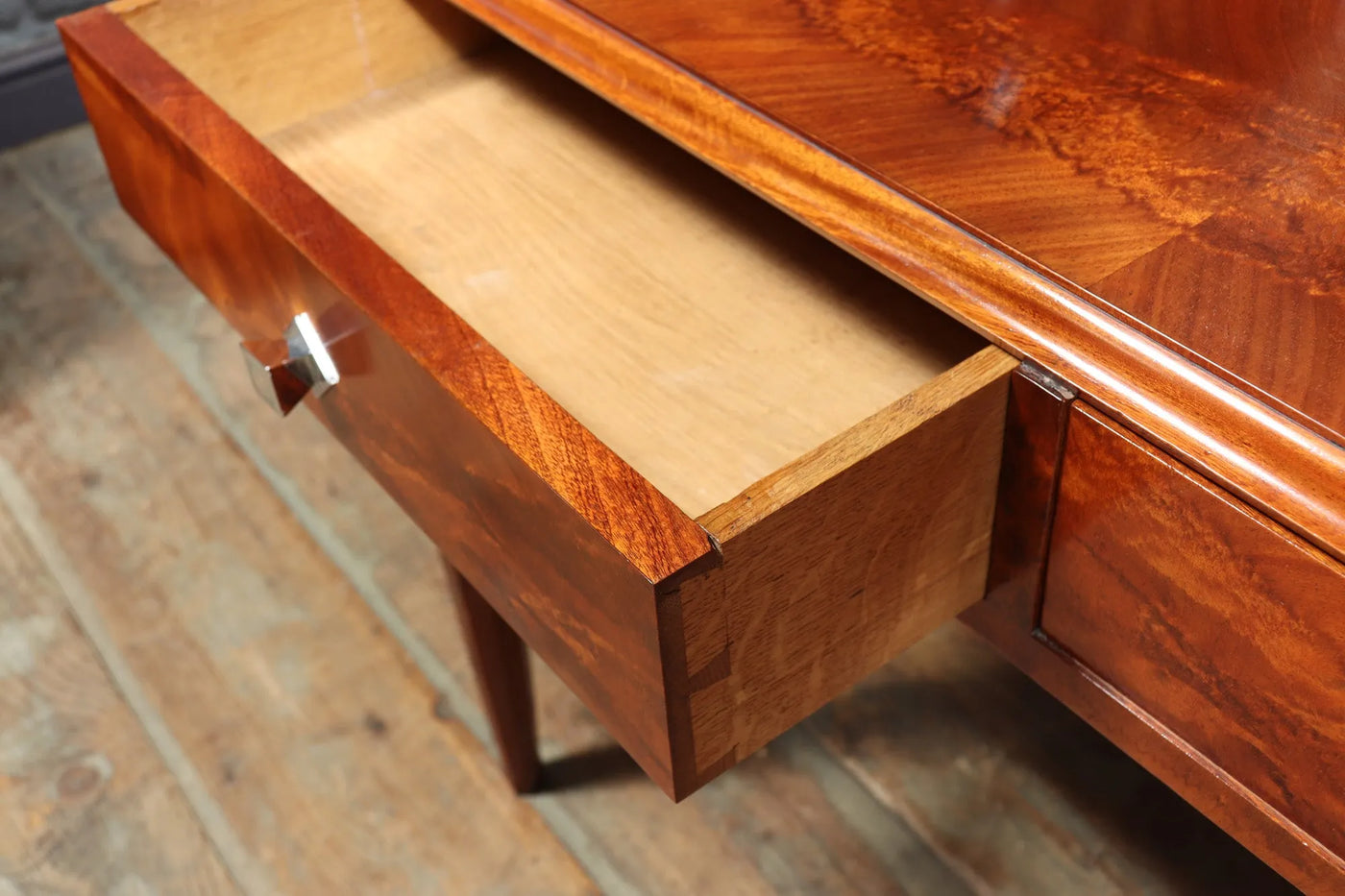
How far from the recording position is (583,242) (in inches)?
27.1

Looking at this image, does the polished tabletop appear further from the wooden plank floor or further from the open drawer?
the wooden plank floor

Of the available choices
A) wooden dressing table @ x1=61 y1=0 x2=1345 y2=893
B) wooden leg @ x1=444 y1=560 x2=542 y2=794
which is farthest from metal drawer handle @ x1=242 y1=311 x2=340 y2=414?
wooden leg @ x1=444 y1=560 x2=542 y2=794

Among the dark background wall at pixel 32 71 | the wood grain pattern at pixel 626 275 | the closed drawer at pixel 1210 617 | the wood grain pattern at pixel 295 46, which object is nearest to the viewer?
the closed drawer at pixel 1210 617

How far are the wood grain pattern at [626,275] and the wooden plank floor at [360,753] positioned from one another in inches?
13.6

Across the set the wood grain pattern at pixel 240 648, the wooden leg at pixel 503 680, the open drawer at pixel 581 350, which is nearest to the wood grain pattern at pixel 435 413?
the open drawer at pixel 581 350

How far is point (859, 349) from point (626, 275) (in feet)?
0.43

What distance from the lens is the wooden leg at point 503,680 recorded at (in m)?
0.75

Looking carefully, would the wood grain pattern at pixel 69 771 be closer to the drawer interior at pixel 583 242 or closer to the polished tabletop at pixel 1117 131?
the drawer interior at pixel 583 242

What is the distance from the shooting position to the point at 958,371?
462 millimetres

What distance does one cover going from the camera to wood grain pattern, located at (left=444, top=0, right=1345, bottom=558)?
0.42 m

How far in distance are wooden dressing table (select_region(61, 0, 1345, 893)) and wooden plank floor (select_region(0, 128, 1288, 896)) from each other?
0.64 feet

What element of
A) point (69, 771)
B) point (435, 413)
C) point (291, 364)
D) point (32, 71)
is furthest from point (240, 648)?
point (32, 71)

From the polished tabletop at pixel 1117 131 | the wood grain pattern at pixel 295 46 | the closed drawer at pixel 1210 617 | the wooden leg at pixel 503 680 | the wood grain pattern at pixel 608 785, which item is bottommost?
the wood grain pattern at pixel 608 785

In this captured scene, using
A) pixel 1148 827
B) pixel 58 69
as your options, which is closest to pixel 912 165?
pixel 1148 827
